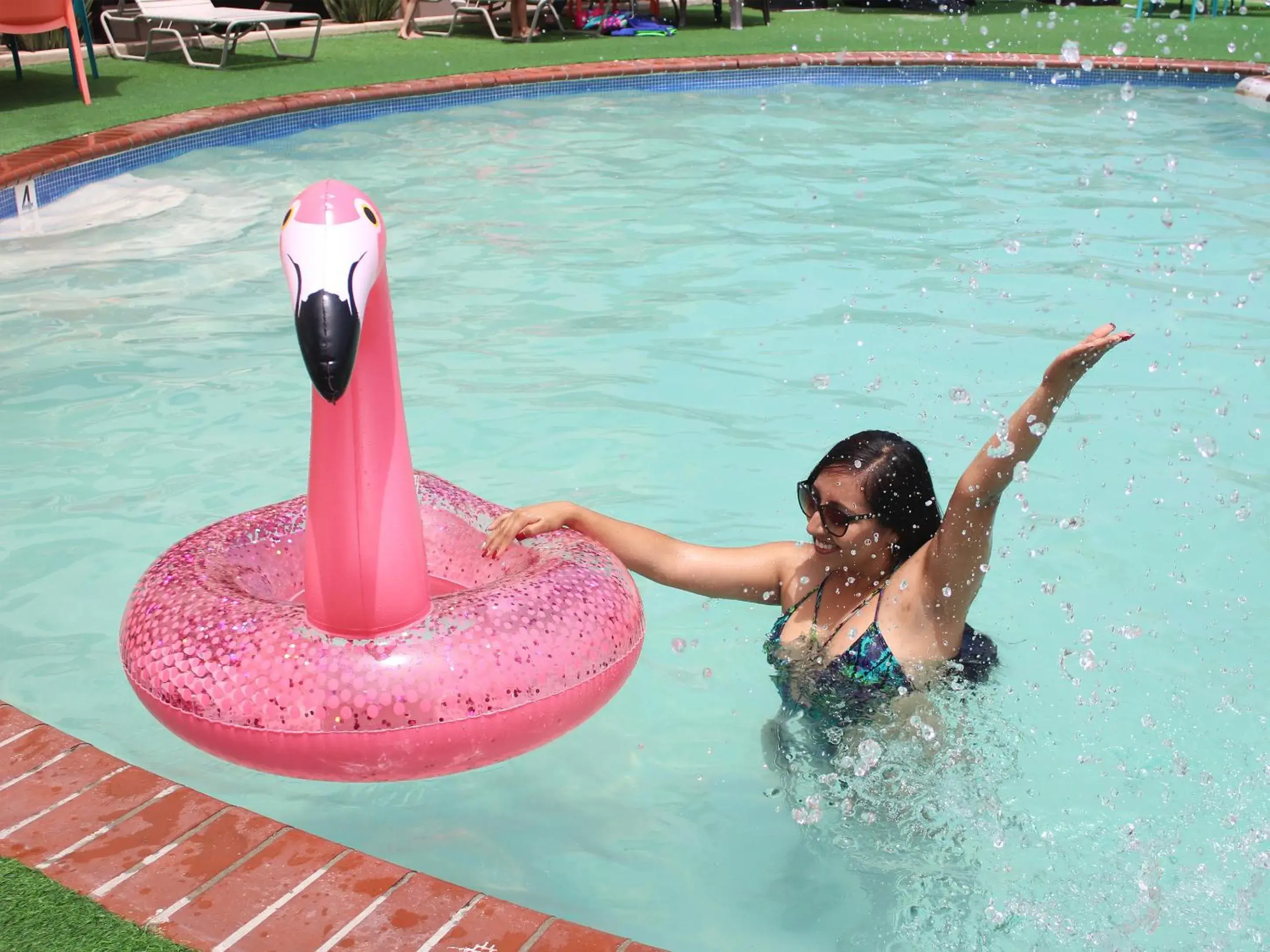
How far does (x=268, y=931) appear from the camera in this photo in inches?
101

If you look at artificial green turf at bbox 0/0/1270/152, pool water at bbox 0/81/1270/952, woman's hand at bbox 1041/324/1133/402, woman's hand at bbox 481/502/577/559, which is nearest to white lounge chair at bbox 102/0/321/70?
artificial green turf at bbox 0/0/1270/152

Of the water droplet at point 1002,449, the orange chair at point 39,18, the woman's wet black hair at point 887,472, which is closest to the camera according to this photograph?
the water droplet at point 1002,449

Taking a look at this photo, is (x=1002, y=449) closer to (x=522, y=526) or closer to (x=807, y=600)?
(x=807, y=600)

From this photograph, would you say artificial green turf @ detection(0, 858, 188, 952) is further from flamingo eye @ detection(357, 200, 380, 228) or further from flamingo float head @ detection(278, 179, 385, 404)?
flamingo eye @ detection(357, 200, 380, 228)

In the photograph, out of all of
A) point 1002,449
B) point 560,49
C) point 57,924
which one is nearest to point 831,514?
point 1002,449

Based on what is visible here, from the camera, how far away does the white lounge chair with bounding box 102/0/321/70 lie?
Answer: 12.5 meters

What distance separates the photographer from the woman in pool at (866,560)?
2.88 metres

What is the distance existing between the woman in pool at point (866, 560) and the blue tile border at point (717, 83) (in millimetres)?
7937

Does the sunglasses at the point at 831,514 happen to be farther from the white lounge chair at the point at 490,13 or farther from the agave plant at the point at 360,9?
the agave plant at the point at 360,9

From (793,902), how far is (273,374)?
3957 mm

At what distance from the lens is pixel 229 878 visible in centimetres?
270

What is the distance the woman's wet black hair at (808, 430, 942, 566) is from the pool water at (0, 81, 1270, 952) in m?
0.53

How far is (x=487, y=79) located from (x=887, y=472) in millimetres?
9878

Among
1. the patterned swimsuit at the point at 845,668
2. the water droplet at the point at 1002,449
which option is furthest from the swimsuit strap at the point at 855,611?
the water droplet at the point at 1002,449
